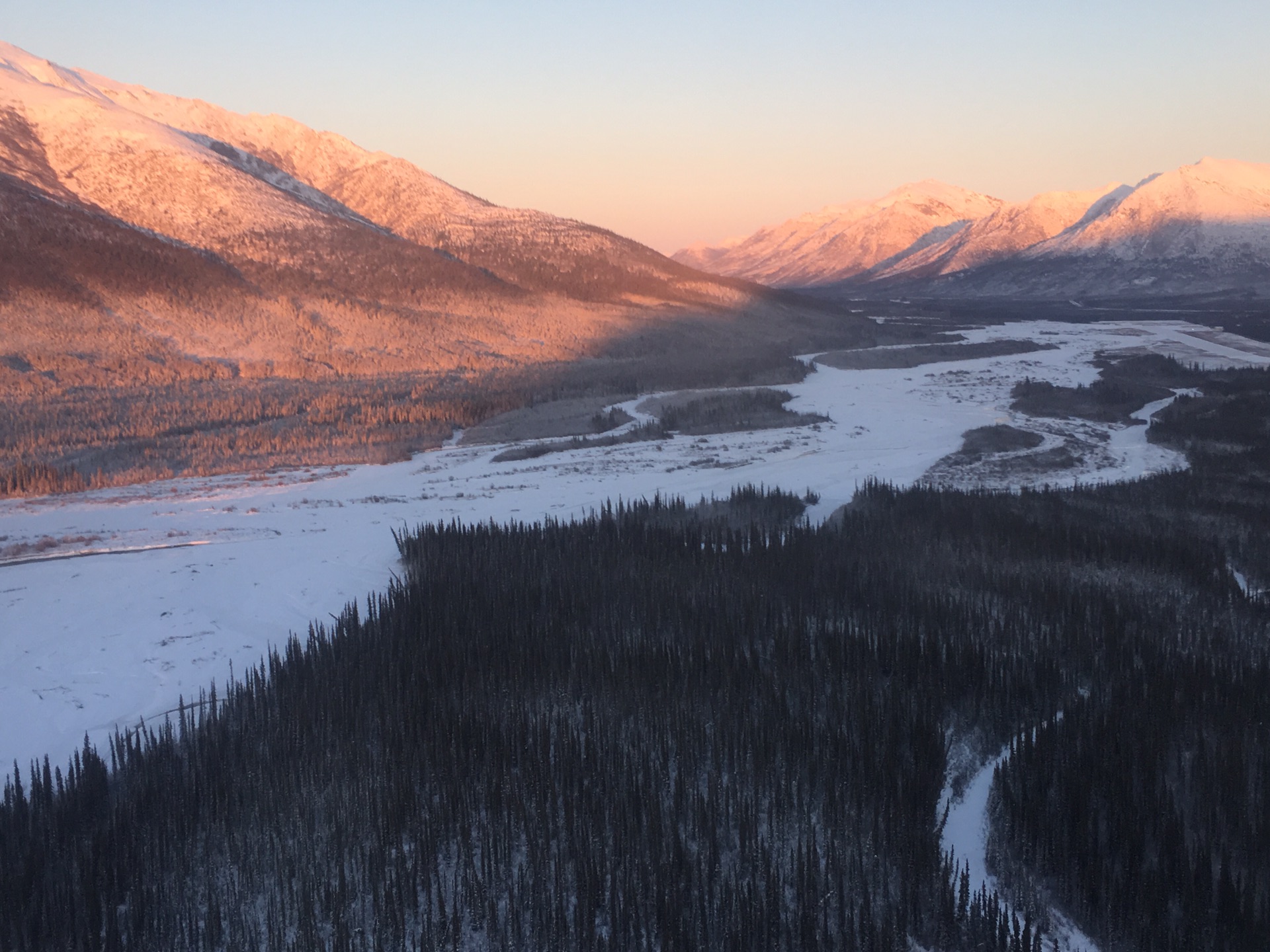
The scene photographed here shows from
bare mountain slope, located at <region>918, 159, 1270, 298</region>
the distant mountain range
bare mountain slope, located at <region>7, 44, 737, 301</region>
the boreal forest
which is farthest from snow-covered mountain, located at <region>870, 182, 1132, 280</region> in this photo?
the boreal forest

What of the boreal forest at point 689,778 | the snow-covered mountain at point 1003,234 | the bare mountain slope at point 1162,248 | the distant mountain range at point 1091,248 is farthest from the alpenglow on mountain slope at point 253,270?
the snow-covered mountain at point 1003,234

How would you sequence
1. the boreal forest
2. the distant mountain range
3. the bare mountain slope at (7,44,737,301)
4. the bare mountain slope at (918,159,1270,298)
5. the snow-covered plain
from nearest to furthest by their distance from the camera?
the boreal forest, the snow-covered plain, the bare mountain slope at (7,44,737,301), the bare mountain slope at (918,159,1270,298), the distant mountain range

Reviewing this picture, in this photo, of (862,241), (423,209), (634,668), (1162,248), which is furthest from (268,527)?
(862,241)

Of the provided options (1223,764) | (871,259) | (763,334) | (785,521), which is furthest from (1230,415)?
(871,259)

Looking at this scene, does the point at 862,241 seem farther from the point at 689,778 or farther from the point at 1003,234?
the point at 689,778

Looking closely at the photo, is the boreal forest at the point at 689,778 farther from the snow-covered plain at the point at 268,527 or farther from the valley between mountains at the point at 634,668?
the snow-covered plain at the point at 268,527

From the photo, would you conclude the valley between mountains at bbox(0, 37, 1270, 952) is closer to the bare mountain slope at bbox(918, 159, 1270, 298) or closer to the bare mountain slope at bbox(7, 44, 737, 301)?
the bare mountain slope at bbox(7, 44, 737, 301)
